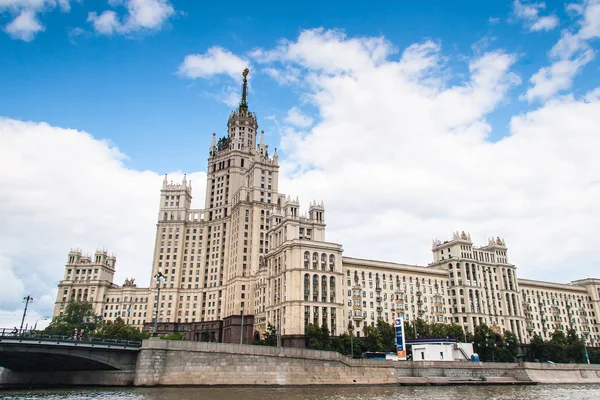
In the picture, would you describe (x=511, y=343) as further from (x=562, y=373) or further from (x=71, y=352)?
(x=71, y=352)

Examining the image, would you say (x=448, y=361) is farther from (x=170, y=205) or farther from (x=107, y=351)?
(x=170, y=205)

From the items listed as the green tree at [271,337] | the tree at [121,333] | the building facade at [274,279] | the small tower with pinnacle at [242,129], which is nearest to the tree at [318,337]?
the building facade at [274,279]

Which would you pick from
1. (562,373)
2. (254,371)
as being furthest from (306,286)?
(562,373)

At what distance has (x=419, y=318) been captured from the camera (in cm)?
12450

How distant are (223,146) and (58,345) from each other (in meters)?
133

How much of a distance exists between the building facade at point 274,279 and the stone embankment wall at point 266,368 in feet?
105

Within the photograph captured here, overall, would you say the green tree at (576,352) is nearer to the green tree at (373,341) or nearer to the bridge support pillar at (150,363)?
the green tree at (373,341)

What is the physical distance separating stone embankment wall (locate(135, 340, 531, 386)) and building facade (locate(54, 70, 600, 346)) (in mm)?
32096

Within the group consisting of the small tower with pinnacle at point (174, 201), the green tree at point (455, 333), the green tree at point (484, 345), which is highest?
the small tower with pinnacle at point (174, 201)

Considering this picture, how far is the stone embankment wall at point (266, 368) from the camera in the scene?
61.9 meters

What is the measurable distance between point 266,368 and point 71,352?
26.0m

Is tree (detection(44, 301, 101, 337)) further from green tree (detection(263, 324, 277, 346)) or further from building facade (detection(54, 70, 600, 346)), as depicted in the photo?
green tree (detection(263, 324, 277, 346))

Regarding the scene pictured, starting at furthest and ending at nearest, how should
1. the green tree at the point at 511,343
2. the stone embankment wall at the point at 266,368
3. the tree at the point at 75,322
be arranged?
1. the tree at the point at 75,322
2. the green tree at the point at 511,343
3. the stone embankment wall at the point at 266,368

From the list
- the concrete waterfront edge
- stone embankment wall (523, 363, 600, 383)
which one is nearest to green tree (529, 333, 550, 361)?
stone embankment wall (523, 363, 600, 383)
